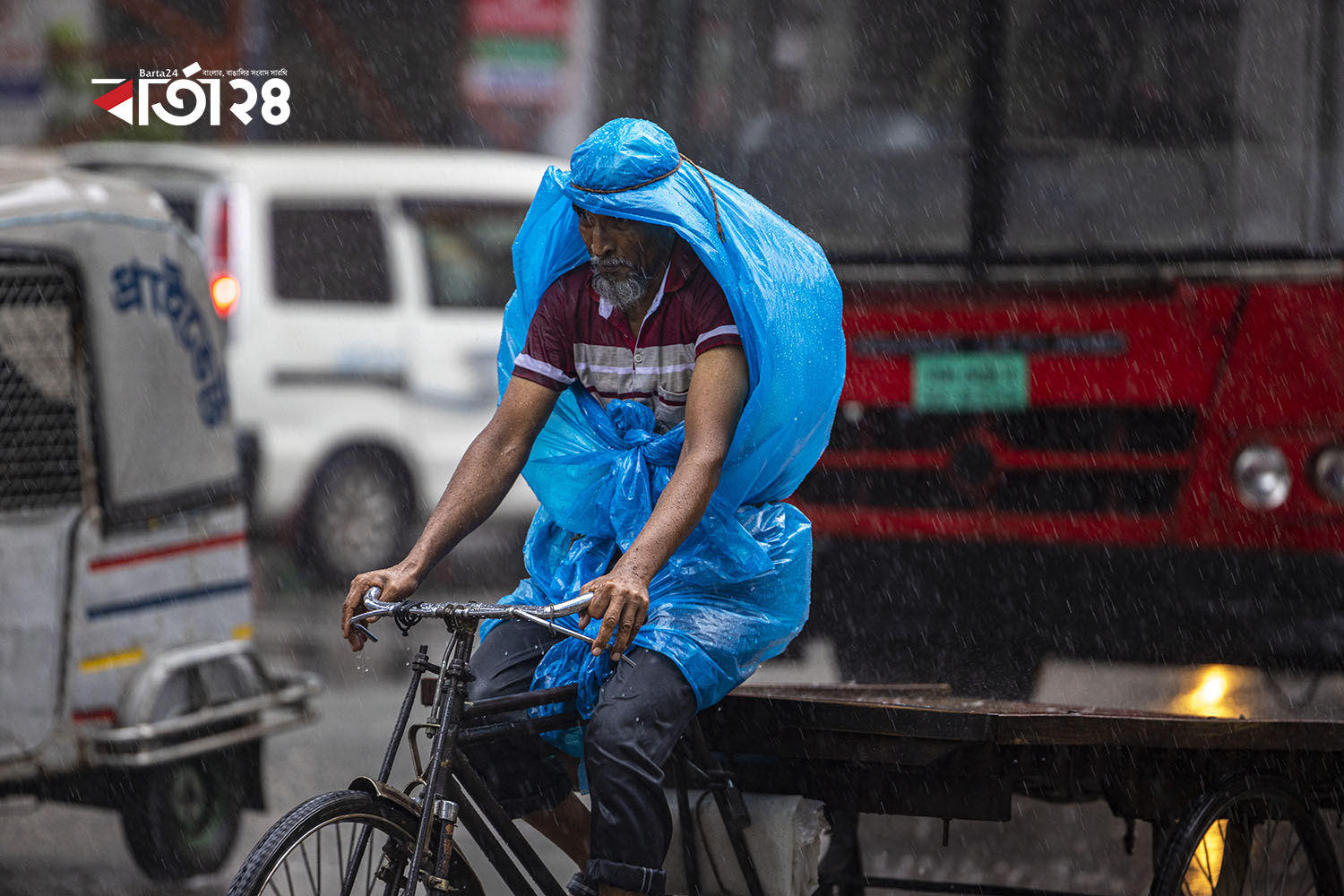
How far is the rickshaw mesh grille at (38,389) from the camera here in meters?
4.74

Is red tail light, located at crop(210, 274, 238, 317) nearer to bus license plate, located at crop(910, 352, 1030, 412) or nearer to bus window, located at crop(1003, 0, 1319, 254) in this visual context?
bus license plate, located at crop(910, 352, 1030, 412)

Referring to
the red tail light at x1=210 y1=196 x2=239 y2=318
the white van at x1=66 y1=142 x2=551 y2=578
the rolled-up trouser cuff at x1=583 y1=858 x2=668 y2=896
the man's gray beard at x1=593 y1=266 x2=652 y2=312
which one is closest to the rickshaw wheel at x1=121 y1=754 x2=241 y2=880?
the rolled-up trouser cuff at x1=583 y1=858 x2=668 y2=896

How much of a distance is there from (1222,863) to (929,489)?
9.20ft

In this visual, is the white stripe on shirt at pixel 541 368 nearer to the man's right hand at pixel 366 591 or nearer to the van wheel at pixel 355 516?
the man's right hand at pixel 366 591

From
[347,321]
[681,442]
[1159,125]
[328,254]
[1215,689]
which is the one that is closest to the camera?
[681,442]

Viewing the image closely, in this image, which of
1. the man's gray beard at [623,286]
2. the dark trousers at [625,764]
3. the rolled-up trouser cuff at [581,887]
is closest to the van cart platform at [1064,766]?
the dark trousers at [625,764]

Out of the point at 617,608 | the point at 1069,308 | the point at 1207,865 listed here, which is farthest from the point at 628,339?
the point at 1069,308

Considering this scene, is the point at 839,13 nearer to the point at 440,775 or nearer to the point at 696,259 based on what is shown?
the point at 696,259

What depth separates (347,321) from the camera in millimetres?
10773

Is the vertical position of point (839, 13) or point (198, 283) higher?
point (839, 13)

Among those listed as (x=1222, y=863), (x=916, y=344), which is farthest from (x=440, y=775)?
(x=916, y=344)

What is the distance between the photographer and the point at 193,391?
517cm

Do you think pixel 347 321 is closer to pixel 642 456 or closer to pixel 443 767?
pixel 642 456

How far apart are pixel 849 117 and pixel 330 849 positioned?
410 centimetres
